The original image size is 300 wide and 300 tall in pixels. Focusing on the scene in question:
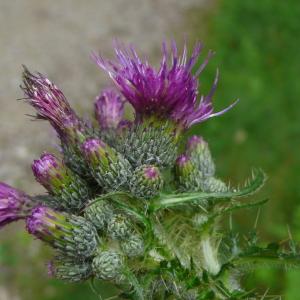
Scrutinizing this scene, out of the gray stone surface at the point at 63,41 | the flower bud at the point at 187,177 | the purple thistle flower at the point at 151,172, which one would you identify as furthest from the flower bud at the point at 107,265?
the gray stone surface at the point at 63,41

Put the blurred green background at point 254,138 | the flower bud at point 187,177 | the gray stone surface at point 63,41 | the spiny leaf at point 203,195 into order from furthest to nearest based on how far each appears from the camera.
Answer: the gray stone surface at point 63,41 → the blurred green background at point 254,138 → the flower bud at point 187,177 → the spiny leaf at point 203,195

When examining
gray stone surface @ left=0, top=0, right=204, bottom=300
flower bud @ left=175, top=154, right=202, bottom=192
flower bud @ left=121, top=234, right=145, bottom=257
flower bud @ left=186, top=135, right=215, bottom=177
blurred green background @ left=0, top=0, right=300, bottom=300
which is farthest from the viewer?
gray stone surface @ left=0, top=0, right=204, bottom=300

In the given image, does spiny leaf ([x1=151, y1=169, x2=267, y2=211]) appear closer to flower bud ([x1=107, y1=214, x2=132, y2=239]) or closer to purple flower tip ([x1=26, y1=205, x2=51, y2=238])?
flower bud ([x1=107, y1=214, x2=132, y2=239])

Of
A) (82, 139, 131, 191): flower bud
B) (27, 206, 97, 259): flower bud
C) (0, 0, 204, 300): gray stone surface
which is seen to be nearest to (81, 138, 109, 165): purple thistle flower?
(82, 139, 131, 191): flower bud

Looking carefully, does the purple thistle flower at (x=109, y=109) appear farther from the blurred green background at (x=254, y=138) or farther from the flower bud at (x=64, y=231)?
the blurred green background at (x=254, y=138)

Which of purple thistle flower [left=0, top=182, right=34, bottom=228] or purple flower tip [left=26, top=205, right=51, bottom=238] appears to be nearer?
purple flower tip [left=26, top=205, right=51, bottom=238]

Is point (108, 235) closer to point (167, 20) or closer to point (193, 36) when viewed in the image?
point (193, 36)

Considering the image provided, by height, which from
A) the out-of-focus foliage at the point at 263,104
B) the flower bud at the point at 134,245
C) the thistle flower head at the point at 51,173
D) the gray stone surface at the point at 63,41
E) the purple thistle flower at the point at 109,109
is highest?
the gray stone surface at the point at 63,41

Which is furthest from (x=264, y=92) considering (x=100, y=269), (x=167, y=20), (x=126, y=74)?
(x=100, y=269)
